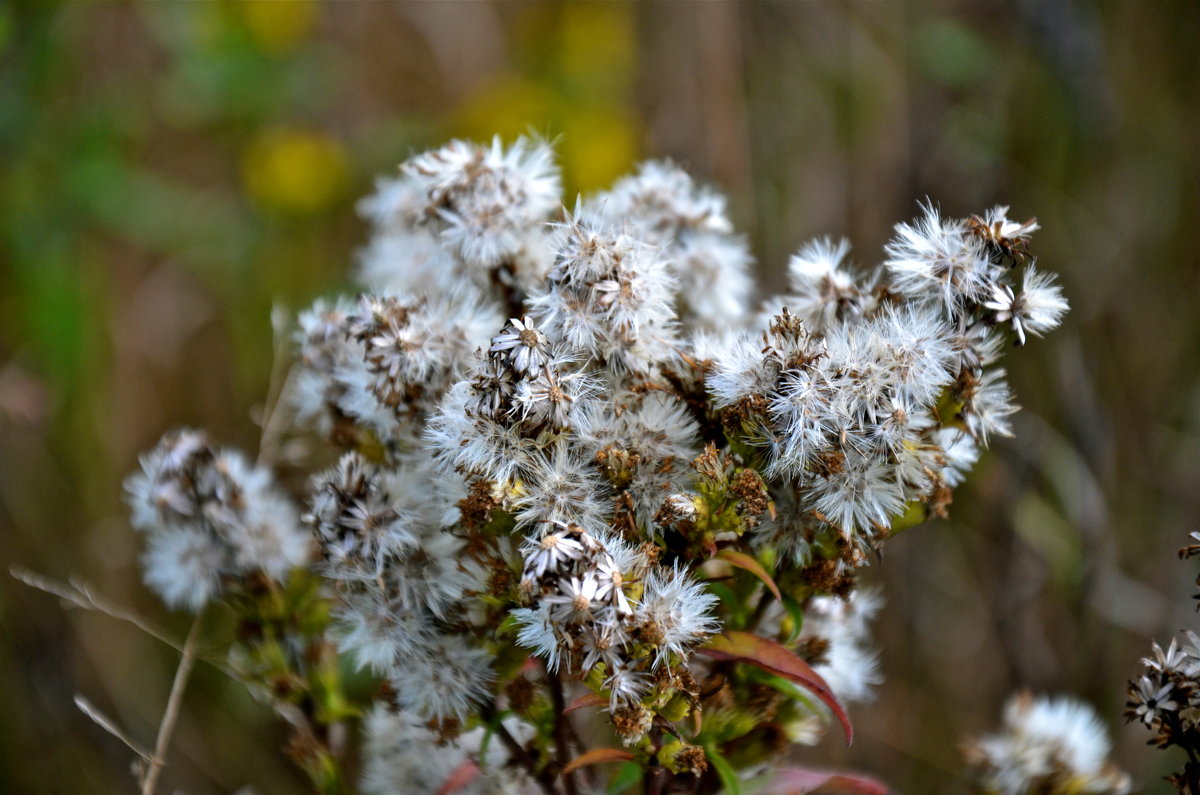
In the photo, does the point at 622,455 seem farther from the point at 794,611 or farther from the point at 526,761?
the point at 526,761

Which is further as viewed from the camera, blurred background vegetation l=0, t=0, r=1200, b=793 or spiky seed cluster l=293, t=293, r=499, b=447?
blurred background vegetation l=0, t=0, r=1200, b=793

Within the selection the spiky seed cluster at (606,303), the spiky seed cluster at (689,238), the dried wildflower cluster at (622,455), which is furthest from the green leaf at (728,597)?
the spiky seed cluster at (689,238)

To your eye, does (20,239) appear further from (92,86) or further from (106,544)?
(92,86)

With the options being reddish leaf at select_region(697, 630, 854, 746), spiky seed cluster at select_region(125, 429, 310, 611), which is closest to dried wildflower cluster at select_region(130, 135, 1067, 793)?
reddish leaf at select_region(697, 630, 854, 746)

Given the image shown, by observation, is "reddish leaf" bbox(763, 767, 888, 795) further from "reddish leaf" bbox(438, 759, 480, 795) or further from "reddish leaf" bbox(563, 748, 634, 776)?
"reddish leaf" bbox(438, 759, 480, 795)

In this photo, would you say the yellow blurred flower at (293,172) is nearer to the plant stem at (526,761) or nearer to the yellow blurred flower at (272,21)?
the yellow blurred flower at (272,21)

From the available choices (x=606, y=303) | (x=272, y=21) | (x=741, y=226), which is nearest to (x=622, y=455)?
(x=606, y=303)

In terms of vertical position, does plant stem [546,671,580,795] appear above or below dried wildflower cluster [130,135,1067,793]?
below
